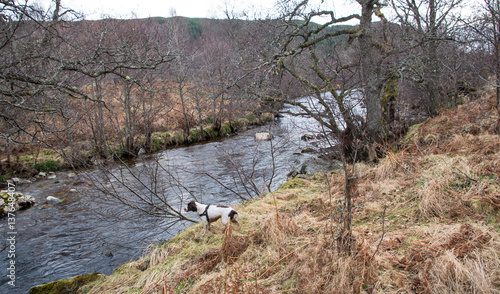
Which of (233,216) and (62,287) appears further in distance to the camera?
(233,216)

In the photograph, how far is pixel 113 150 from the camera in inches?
448

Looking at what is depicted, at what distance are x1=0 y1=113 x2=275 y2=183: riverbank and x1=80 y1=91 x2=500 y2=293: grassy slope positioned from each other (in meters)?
3.22

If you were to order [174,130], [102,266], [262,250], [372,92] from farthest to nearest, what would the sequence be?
[174,130]
[372,92]
[102,266]
[262,250]

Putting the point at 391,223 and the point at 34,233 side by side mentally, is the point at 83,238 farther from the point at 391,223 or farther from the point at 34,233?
the point at 391,223

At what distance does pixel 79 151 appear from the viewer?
12695 millimetres

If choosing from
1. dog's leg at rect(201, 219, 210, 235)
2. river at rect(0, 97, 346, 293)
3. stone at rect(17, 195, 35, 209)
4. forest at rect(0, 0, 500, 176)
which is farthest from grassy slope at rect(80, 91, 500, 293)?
stone at rect(17, 195, 35, 209)

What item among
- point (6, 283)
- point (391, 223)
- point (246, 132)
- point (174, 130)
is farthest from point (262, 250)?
point (246, 132)

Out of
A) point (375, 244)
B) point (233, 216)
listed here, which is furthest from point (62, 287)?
point (375, 244)

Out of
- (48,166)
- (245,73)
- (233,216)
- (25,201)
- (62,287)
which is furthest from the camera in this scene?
Answer: (48,166)

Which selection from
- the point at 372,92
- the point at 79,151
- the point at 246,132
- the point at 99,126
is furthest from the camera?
the point at 246,132

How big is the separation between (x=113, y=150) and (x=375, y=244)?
34.3ft

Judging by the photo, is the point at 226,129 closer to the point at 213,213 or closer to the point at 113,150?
the point at 113,150

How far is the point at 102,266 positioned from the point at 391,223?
4.80m

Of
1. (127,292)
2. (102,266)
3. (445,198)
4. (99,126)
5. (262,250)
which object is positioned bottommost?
(102,266)
